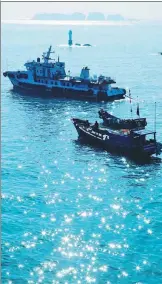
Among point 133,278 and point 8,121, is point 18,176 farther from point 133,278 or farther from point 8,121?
point 8,121

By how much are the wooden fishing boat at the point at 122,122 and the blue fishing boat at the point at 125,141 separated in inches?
264

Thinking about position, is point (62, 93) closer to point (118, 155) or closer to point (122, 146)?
Result: point (122, 146)

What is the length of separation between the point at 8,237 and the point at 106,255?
→ 32.4 ft

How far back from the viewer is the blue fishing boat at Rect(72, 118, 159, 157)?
66.7 meters

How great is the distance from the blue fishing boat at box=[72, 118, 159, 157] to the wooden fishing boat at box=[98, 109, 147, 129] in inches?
264

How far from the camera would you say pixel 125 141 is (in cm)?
6831

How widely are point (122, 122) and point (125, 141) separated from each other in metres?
13.0

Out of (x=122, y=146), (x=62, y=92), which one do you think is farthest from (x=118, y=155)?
(x=62, y=92)

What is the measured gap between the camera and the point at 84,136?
246ft

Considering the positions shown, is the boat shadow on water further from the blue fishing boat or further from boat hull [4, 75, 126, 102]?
boat hull [4, 75, 126, 102]

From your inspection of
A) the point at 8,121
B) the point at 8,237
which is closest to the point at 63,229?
the point at 8,237

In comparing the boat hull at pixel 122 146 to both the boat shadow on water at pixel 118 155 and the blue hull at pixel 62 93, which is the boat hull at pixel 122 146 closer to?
the boat shadow on water at pixel 118 155

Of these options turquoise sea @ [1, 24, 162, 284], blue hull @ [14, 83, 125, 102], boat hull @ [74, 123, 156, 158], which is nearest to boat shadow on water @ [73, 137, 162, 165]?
boat hull @ [74, 123, 156, 158]

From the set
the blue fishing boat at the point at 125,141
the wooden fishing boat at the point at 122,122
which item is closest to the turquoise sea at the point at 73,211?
the blue fishing boat at the point at 125,141
